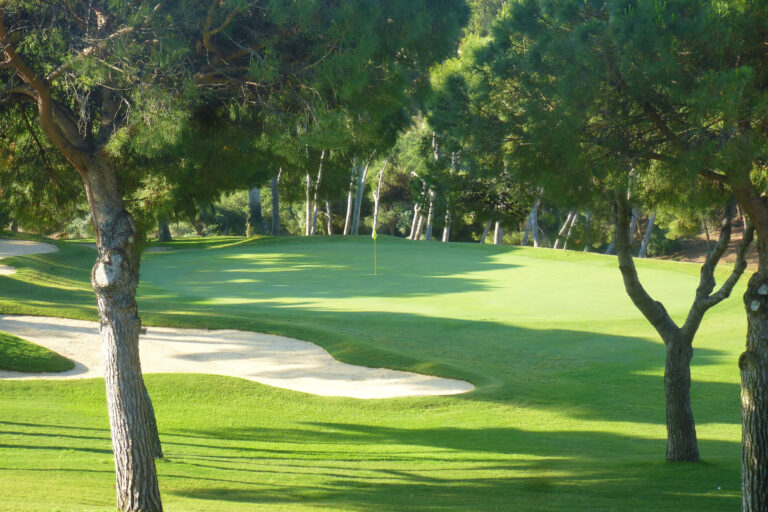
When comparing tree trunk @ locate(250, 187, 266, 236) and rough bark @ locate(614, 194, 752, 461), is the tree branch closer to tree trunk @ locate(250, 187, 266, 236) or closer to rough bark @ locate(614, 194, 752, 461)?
rough bark @ locate(614, 194, 752, 461)

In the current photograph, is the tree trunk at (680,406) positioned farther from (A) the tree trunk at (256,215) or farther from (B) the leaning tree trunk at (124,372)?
(A) the tree trunk at (256,215)

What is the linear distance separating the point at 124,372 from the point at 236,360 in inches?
350

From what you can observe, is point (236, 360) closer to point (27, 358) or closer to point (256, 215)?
point (27, 358)

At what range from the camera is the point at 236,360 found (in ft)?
49.9

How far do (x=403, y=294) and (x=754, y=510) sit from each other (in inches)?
649

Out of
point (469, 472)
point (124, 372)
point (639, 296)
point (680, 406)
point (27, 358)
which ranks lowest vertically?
point (469, 472)

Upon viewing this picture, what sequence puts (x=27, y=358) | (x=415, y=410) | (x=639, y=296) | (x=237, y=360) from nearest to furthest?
(x=639, y=296), (x=415, y=410), (x=27, y=358), (x=237, y=360)

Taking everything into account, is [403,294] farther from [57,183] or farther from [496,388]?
[57,183]

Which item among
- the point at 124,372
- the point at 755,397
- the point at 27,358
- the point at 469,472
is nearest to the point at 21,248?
the point at 27,358

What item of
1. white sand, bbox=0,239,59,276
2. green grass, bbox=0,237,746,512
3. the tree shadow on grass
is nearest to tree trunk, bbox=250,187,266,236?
white sand, bbox=0,239,59,276

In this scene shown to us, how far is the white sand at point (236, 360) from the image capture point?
13711 millimetres

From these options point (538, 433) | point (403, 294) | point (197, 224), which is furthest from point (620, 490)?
point (197, 224)

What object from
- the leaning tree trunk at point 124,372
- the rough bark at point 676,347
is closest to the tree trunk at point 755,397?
the rough bark at point 676,347

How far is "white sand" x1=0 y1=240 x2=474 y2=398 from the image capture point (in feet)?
45.0
